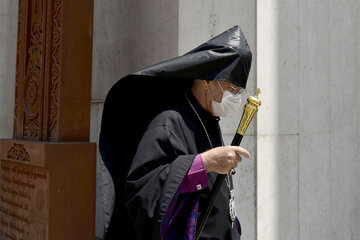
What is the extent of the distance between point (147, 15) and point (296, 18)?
4.56 ft

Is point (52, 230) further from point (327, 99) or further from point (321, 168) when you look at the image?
point (327, 99)

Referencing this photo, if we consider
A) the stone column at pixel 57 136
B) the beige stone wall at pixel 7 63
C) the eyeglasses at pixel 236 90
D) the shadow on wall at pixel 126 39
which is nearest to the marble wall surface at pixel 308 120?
the shadow on wall at pixel 126 39

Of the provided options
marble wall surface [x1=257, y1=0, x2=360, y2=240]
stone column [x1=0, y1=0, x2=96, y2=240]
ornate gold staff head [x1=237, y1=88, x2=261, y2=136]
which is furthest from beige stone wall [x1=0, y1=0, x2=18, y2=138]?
ornate gold staff head [x1=237, y1=88, x2=261, y2=136]

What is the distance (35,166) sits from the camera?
3639 millimetres

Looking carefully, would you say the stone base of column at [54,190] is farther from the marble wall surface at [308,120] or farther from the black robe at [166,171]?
the black robe at [166,171]

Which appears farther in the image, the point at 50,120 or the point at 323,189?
the point at 323,189

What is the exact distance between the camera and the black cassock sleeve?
1904mm

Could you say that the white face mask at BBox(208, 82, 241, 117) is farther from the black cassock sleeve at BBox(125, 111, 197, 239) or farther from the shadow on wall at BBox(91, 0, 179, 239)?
the shadow on wall at BBox(91, 0, 179, 239)

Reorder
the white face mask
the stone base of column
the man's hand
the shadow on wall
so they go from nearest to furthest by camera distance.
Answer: the man's hand < the white face mask < the stone base of column < the shadow on wall

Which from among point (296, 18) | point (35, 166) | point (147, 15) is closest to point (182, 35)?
point (147, 15)

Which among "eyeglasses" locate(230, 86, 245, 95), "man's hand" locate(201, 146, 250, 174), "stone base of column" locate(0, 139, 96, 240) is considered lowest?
"stone base of column" locate(0, 139, 96, 240)

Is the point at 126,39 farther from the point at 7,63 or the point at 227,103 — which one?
the point at 227,103

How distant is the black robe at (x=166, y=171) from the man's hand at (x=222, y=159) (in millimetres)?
85

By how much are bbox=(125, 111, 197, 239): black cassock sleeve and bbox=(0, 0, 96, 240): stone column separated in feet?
5.53
